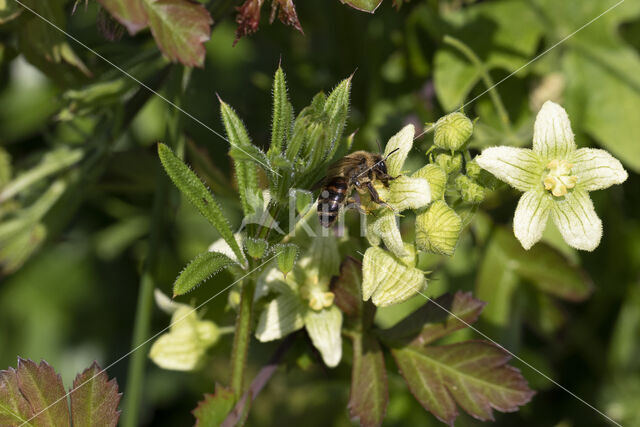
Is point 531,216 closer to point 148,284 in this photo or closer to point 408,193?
point 408,193

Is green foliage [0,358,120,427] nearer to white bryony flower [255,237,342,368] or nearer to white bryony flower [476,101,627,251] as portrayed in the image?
white bryony flower [255,237,342,368]

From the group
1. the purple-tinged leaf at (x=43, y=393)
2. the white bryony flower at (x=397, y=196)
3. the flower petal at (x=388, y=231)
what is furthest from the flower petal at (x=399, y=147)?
the purple-tinged leaf at (x=43, y=393)

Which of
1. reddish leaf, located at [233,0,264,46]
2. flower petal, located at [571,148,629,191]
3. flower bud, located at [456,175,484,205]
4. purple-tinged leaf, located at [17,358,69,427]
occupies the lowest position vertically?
flower petal, located at [571,148,629,191]

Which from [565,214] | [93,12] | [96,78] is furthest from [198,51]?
[93,12]

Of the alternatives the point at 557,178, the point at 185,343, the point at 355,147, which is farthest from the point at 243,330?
the point at 355,147

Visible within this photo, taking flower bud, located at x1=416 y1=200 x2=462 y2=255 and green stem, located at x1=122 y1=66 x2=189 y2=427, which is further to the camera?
green stem, located at x1=122 y1=66 x2=189 y2=427

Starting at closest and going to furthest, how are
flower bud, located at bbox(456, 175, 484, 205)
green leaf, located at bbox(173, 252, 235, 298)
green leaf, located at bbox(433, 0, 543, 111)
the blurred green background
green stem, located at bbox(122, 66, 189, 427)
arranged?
1. green leaf, located at bbox(173, 252, 235, 298)
2. flower bud, located at bbox(456, 175, 484, 205)
3. green stem, located at bbox(122, 66, 189, 427)
4. the blurred green background
5. green leaf, located at bbox(433, 0, 543, 111)

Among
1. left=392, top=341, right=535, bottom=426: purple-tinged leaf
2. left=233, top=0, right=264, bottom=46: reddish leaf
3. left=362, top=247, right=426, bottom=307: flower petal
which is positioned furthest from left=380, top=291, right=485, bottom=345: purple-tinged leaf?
left=233, top=0, right=264, bottom=46: reddish leaf
